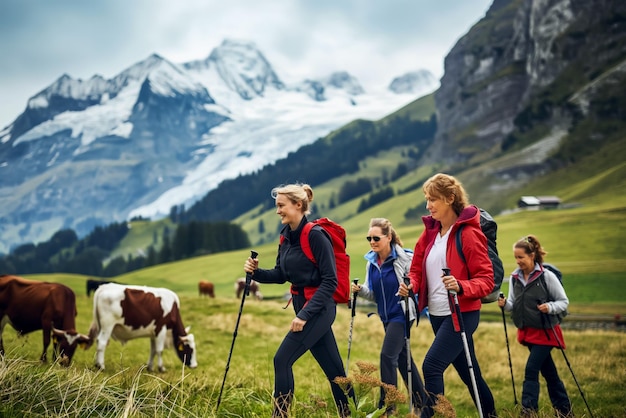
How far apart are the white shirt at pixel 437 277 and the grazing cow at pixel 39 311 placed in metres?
9.19

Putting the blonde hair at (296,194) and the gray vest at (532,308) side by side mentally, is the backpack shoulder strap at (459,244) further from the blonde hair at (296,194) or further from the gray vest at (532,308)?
the gray vest at (532,308)

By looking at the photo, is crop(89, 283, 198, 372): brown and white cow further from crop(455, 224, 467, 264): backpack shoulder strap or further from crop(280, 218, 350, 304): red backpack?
crop(455, 224, 467, 264): backpack shoulder strap

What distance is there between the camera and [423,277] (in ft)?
23.8

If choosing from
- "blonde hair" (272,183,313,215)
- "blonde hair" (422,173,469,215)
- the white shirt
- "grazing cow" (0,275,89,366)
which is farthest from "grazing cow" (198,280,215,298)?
"blonde hair" (422,173,469,215)

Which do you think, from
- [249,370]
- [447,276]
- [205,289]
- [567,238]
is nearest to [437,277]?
[447,276]

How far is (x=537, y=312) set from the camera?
9297 mm

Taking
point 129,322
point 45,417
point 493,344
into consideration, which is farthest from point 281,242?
point 493,344

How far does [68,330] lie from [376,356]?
10.8 metres

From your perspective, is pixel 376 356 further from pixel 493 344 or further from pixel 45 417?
pixel 45 417

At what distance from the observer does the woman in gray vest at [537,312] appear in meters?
8.98

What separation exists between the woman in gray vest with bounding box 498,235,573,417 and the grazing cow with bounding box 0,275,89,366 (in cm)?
966

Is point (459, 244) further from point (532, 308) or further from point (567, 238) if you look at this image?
point (567, 238)

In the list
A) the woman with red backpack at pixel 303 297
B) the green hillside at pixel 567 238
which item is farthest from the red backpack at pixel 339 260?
the green hillside at pixel 567 238

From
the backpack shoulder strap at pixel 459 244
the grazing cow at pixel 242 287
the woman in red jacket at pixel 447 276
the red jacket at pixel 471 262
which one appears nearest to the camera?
the red jacket at pixel 471 262
